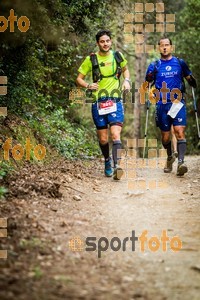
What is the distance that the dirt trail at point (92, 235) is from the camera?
3.62 metres

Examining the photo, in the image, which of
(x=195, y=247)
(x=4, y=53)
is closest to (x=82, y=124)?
(x=4, y=53)

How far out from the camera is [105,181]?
847 cm

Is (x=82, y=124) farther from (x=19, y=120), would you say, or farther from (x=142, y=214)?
(x=142, y=214)
